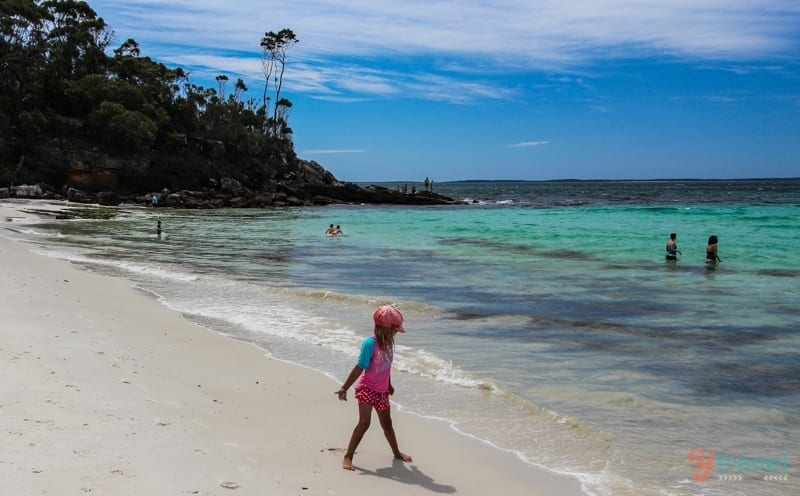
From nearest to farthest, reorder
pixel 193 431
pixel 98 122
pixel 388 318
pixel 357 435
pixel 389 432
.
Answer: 1. pixel 388 318
2. pixel 357 435
3. pixel 389 432
4. pixel 193 431
5. pixel 98 122

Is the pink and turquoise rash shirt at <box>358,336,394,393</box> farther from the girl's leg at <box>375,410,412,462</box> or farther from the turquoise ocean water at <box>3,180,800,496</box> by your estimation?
the turquoise ocean water at <box>3,180,800,496</box>

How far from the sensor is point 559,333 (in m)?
11.0

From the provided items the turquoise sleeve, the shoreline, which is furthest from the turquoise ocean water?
the turquoise sleeve

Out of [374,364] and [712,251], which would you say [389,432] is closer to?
[374,364]

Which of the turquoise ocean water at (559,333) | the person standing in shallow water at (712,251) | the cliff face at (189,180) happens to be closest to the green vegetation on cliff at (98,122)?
the cliff face at (189,180)

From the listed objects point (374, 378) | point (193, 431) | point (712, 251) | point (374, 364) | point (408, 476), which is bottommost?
point (408, 476)

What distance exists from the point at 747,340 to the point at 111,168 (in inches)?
2344

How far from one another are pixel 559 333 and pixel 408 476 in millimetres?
6376

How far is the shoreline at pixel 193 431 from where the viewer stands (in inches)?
178

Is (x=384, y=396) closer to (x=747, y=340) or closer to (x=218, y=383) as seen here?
(x=218, y=383)

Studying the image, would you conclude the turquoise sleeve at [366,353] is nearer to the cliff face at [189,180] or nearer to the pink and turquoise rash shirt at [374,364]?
the pink and turquoise rash shirt at [374,364]

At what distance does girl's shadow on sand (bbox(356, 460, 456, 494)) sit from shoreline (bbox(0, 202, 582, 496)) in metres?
0.02

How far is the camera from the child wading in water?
5.23m

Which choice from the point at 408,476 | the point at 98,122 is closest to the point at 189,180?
the point at 98,122
